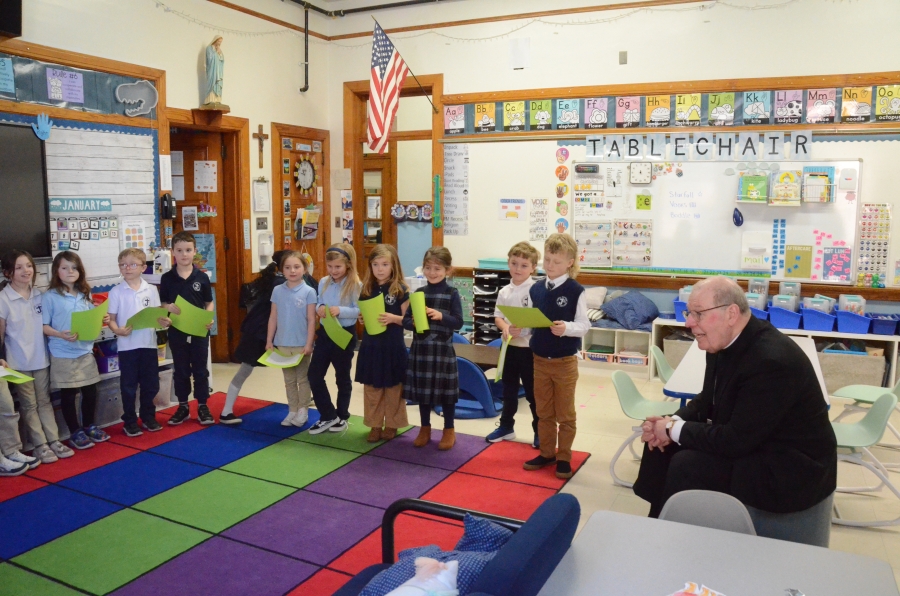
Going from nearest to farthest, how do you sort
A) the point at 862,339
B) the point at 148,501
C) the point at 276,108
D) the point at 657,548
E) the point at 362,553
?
the point at 657,548 < the point at 362,553 < the point at 148,501 < the point at 862,339 < the point at 276,108

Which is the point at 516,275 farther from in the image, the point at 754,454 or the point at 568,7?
the point at 568,7

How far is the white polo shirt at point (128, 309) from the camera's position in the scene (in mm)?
4816

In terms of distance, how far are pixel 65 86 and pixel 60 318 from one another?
1.71 m

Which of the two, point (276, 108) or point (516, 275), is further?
point (276, 108)

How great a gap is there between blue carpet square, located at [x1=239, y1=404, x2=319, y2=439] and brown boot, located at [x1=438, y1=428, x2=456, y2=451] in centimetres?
103

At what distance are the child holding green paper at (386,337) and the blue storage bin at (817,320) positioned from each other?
350 cm

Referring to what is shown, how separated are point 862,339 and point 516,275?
324 centimetres

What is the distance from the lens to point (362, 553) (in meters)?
3.28

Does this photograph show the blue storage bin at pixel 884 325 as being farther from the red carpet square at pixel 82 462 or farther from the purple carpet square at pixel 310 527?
the red carpet square at pixel 82 462

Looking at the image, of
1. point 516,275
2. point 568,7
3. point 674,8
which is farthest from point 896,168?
point 516,275

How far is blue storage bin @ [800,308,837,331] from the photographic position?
6.02m

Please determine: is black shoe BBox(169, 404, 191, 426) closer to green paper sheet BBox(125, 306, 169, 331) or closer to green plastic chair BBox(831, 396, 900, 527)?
green paper sheet BBox(125, 306, 169, 331)

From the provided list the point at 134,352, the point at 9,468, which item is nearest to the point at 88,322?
the point at 134,352

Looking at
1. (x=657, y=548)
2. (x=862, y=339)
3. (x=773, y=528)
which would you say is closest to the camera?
(x=657, y=548)
